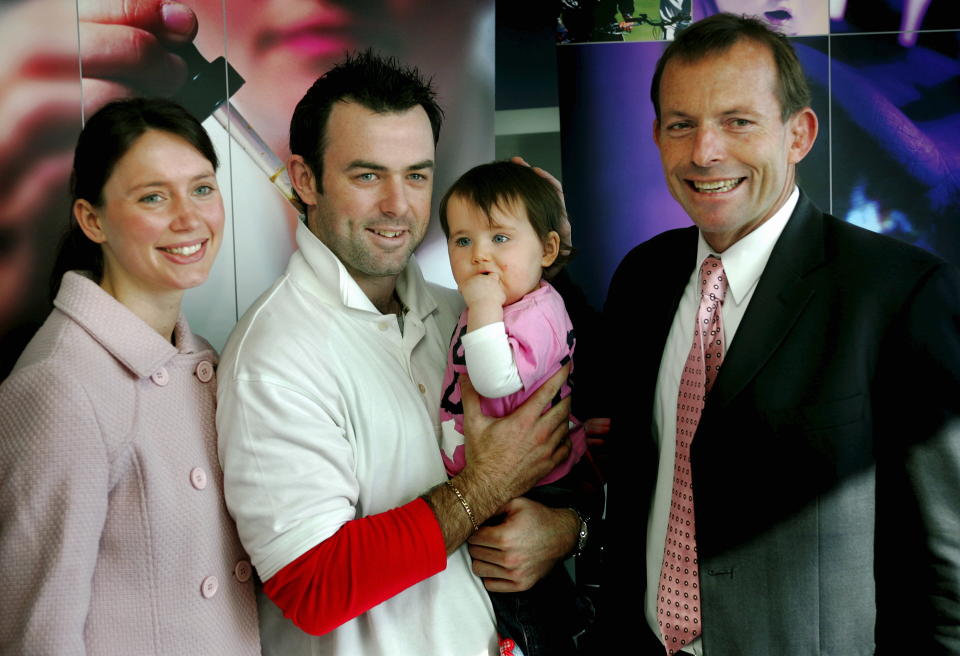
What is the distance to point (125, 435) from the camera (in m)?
1.86

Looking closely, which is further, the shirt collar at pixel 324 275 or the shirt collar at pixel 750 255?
the shirt collar at pixel 324 275

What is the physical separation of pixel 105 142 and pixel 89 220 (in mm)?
197

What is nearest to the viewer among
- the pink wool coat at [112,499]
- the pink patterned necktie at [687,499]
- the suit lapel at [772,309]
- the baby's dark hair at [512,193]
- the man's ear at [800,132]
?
the pink wool coat at [112,499]

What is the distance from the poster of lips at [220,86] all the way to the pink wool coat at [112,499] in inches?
42.0

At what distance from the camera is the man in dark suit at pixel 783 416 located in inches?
69.9

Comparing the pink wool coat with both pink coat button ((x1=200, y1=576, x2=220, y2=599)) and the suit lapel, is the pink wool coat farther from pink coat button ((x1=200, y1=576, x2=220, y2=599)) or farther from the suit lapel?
the suit lapel

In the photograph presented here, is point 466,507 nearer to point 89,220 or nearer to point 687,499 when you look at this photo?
point 687,499

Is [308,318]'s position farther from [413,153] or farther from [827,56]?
[827,56]

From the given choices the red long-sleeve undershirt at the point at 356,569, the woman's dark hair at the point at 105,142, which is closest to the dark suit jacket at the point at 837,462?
the red long-sleeve undershirt at the point at 356,569

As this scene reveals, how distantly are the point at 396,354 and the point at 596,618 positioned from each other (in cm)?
92

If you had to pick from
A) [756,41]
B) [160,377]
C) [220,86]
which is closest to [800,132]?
[756,41]

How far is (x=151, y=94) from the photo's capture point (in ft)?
10.7

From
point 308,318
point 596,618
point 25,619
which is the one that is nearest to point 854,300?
point 596,618

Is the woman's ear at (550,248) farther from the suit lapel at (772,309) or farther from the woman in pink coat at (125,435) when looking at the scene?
the woman in pink coat at (125,435)
